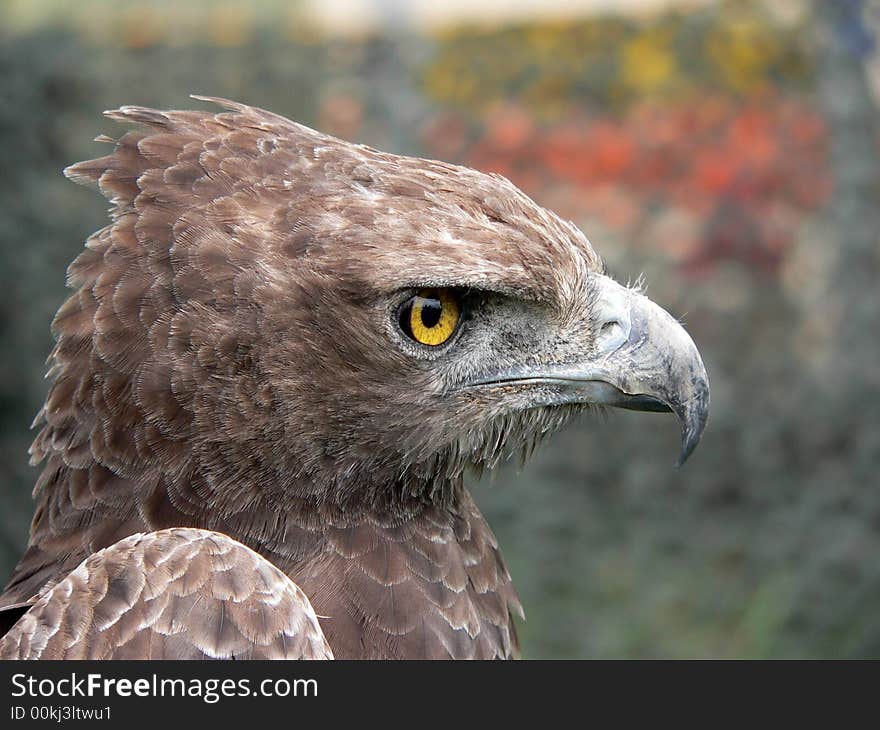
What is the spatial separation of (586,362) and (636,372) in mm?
125

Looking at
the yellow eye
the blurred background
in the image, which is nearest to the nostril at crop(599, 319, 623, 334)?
the yellow eye

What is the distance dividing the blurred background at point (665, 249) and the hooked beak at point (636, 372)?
3226 millimetres

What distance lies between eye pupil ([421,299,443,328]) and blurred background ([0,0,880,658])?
3.49m

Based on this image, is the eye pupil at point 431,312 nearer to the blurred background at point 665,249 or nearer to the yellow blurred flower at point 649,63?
the blurred background at point 665,249

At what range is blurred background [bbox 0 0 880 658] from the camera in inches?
240

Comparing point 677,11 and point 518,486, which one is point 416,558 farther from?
point 677,11

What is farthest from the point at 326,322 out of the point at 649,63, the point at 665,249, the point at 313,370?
the point at 649,63

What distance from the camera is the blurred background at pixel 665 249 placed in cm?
611

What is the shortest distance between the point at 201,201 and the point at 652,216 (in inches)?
198

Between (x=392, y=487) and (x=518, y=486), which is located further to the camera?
(x=518, y=486)

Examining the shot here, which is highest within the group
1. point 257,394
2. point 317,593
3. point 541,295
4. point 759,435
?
point 541,295

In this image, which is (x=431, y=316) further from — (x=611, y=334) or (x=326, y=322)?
(x=611, y=334)
